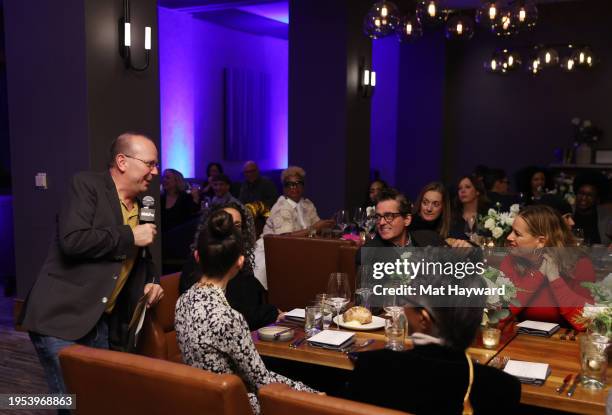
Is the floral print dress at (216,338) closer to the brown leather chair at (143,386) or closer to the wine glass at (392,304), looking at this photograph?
the brown leather chair at (143,386)

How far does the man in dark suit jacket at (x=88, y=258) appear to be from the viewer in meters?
2.67

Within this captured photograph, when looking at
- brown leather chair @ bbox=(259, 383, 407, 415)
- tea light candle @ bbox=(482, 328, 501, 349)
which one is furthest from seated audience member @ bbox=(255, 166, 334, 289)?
brown leather chair @ bbox=(259, 383, 407, 415)

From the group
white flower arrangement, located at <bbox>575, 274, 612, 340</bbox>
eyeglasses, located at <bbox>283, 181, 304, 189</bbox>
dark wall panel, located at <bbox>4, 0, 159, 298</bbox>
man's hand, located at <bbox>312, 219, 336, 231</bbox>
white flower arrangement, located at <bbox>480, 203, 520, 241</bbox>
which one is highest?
dark wall panel, located at <bbox>4, 0, 159, 298</bbox>

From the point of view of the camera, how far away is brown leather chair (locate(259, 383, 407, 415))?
169 cm

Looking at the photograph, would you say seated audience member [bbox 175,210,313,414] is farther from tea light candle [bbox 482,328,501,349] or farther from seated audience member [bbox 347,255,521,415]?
tea light candle [bbox 482,328,501,349]

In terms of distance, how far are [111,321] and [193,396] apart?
3.92 feet

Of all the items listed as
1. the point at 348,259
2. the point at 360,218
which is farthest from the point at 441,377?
the point at 360,218

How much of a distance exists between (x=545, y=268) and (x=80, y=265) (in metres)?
2.17

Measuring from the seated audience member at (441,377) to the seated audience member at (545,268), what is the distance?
1.21 meters

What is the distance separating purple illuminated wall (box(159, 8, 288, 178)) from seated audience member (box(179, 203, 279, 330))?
7.40 meters

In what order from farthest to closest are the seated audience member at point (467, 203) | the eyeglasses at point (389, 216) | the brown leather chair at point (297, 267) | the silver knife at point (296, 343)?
the seated audience member at point (467, 203) < the brown leather chair at point (297, 267) < the eyeglasses at point (389, 216) < the silver knife at point (296, 343)

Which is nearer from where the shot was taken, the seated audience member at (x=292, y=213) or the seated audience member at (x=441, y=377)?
the seated audience member at (x=441, y=377)

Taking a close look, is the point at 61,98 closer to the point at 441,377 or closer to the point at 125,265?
the point at 125,265

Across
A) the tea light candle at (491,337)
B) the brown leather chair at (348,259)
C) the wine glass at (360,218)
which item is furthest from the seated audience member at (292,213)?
the tea light candle at (491,337)
